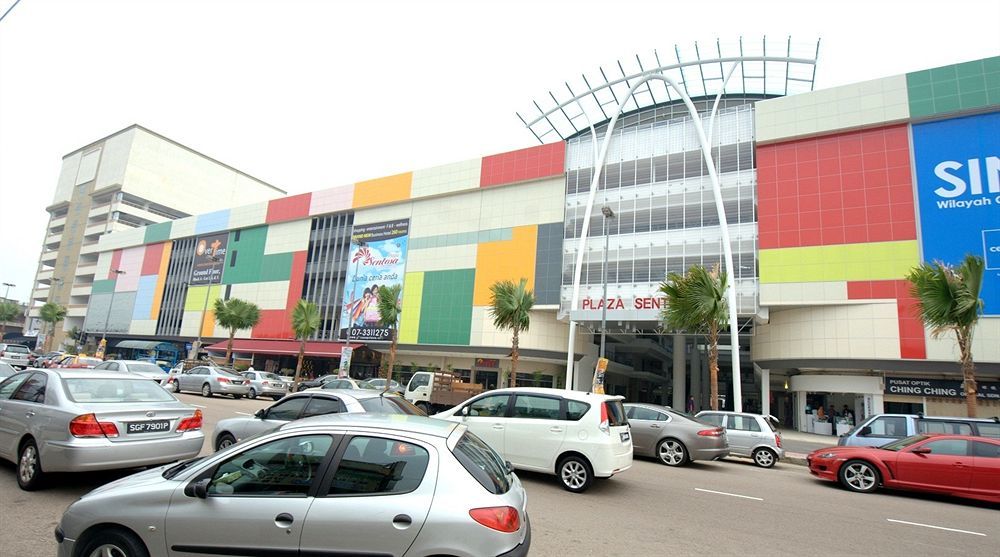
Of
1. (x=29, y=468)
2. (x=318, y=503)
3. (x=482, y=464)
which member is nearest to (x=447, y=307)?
(x=29, y=468)

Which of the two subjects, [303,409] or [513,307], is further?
[513,307]

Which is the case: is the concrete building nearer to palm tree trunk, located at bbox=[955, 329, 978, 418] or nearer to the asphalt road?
the asphalt road

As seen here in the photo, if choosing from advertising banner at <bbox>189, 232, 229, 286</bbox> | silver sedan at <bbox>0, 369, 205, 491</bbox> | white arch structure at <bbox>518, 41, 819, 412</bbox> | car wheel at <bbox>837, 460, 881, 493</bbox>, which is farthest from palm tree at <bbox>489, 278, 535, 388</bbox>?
advertising banner at <bbox>189, 232, 229, 286</bbox>

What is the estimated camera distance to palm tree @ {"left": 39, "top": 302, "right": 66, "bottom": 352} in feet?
230

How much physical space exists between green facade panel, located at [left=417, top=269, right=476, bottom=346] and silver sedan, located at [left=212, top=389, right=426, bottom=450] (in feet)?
99.1

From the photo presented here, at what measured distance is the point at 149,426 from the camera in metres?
6.63

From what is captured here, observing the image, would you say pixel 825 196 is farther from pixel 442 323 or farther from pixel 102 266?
pixel 102 266

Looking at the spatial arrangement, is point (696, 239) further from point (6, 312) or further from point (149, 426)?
point (6, 312)

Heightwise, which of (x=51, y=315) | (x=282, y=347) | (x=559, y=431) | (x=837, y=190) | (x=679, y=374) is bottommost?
(x=559, y=431)

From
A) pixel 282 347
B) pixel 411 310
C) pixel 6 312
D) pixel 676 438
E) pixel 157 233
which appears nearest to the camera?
pixel 676 438

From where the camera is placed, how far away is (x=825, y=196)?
27.8 meters

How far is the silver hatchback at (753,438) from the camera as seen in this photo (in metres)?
13.9

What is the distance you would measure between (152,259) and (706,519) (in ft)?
246

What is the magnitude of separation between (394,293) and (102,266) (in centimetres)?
6150
